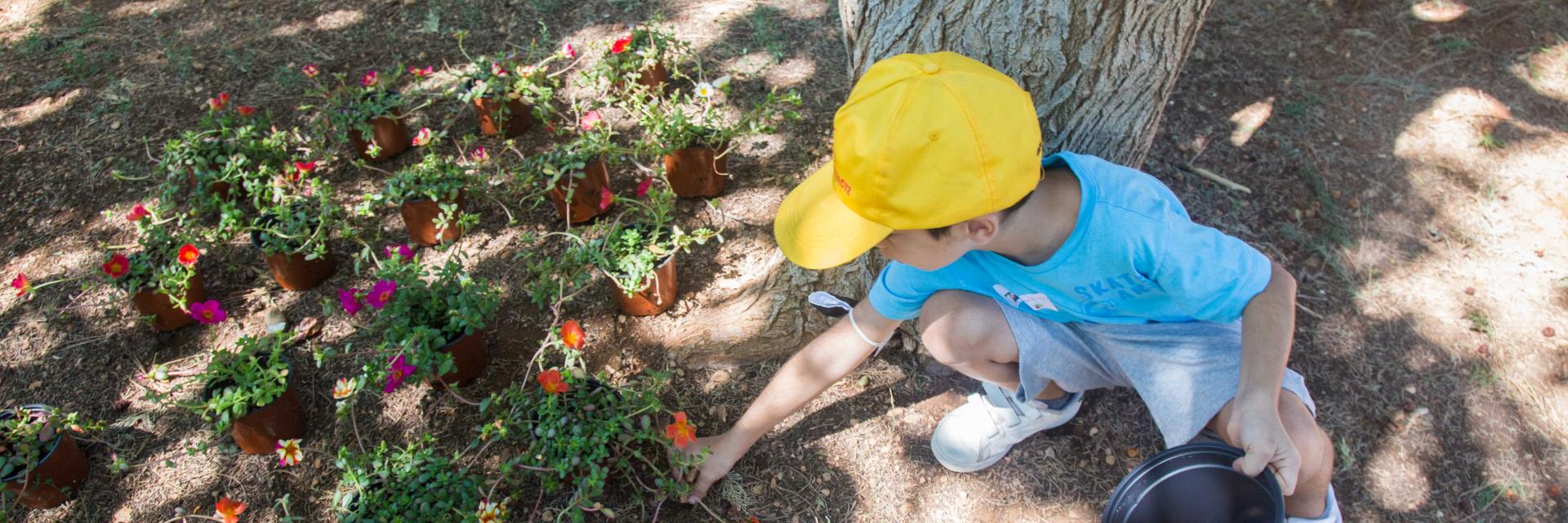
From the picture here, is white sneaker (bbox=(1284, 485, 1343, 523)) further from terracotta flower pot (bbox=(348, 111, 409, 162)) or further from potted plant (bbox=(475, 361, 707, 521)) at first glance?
terracotta flower pot (bbox=(348, 111, 409, 162))

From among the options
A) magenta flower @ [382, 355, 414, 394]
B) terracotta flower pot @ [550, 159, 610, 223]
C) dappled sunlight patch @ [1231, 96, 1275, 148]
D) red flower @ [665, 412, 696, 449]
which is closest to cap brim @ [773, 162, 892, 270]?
red flower @ [665, 412, 696, 449]

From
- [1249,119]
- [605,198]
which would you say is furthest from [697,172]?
[1249,119]

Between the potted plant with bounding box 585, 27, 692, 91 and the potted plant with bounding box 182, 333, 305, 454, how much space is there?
4.82 feet

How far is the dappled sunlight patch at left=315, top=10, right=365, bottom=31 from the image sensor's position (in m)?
3.89

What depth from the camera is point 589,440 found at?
1957 mm

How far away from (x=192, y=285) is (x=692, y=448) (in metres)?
1.68

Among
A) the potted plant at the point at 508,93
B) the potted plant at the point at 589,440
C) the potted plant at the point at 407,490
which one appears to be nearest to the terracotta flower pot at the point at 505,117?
the potted plant at the point at 508,93

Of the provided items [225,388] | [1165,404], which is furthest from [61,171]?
[1165,404]

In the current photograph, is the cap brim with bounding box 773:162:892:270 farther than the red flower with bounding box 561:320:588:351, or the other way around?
the red flower with bounding box 561:320:588:351

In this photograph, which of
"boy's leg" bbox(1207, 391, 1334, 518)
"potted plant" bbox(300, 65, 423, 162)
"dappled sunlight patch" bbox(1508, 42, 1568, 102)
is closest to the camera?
"boy's leg" bbox(1207, 391, 1334, 518)

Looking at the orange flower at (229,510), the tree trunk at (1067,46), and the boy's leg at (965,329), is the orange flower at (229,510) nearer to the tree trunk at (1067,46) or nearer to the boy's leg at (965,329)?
the boy's leg at (965,329)

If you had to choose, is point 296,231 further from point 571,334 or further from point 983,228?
point 983,228

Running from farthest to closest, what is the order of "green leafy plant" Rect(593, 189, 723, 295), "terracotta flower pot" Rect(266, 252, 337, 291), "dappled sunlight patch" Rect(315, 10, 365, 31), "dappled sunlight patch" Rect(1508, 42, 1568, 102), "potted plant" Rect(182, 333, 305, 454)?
1. "dappled sunlight patch" Rect(315, 10, 365, 31)
2. "dappled sunlight patch" Rect(1508, 42, 1568, 102)
3. "terracotta flower pot" Rect(266, 252, 337, 291)
4. "green leafy plant" Rect(593, 189, 723, 295)
5. "potted plant" Rect(182, 333, 305, 454)

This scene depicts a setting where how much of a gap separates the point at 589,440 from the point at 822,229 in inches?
32.1
